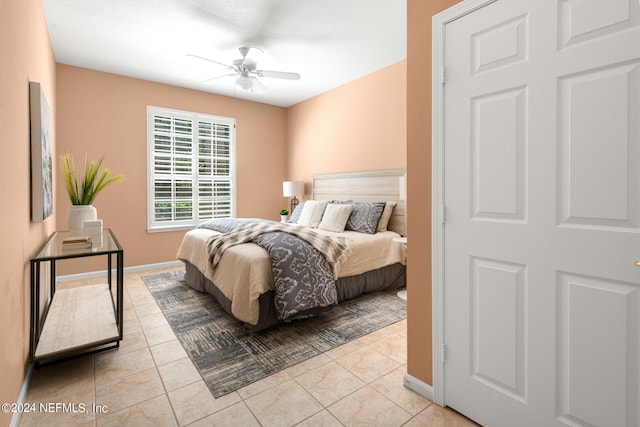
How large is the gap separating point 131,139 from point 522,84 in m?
4.83

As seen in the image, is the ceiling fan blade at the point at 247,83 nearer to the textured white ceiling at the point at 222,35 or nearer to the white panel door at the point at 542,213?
the textured white ceiling at the point at 222,35

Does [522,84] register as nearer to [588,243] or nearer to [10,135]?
[588,243]

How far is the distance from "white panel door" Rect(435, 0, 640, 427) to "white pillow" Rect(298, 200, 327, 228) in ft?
9.86

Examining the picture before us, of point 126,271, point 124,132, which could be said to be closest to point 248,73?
point 124,132

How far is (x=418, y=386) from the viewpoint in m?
1.85

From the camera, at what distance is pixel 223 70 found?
435 cm

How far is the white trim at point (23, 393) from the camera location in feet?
5.12

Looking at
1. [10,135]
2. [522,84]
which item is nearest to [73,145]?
[10,135]

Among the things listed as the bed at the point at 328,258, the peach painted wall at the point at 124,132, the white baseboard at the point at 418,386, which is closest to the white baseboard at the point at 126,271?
the peach painted wall at the point at 124,132

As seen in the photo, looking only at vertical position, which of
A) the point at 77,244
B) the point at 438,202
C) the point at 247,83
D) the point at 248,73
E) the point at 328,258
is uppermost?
the point at 248,73

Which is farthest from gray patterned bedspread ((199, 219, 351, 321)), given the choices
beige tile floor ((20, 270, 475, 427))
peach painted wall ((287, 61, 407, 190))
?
peach painted wall ((287, 61, 407, 190))

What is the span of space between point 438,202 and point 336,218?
253 cm

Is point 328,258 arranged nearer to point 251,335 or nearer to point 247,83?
point 251,335

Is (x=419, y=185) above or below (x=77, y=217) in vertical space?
above
